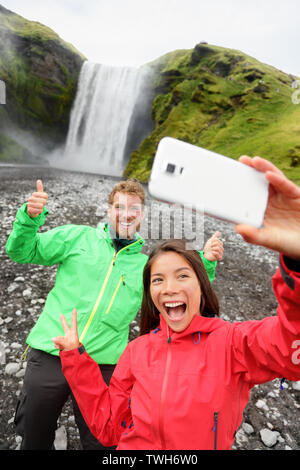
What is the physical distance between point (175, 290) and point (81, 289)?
59.8 inches

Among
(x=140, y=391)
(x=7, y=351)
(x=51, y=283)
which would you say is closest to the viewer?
(x=140, y=391)

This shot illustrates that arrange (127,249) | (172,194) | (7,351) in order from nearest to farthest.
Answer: (172,194) → (127,249) → (7,351)

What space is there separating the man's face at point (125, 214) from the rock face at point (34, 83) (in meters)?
57.5

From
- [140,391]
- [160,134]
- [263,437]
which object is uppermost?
[160,134]

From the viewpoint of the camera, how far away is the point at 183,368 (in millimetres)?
2420

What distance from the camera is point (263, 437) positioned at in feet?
14.3

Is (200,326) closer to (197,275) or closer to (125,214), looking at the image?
(197,275)

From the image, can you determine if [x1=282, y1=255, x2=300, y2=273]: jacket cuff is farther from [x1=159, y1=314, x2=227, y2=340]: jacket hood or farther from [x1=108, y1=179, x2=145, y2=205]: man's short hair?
[x1=108, y1=179, x2=145, y2=205]: man's short hair

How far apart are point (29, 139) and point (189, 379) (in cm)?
7165

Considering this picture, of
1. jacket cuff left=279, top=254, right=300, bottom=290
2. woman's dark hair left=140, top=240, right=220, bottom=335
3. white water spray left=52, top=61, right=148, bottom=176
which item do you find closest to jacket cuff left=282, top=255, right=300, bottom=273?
jacket cuff left=279, top=254, right=300, bottom=290

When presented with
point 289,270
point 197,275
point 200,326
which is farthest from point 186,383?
point 289,270

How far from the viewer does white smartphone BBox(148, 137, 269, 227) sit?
62.1 inches
